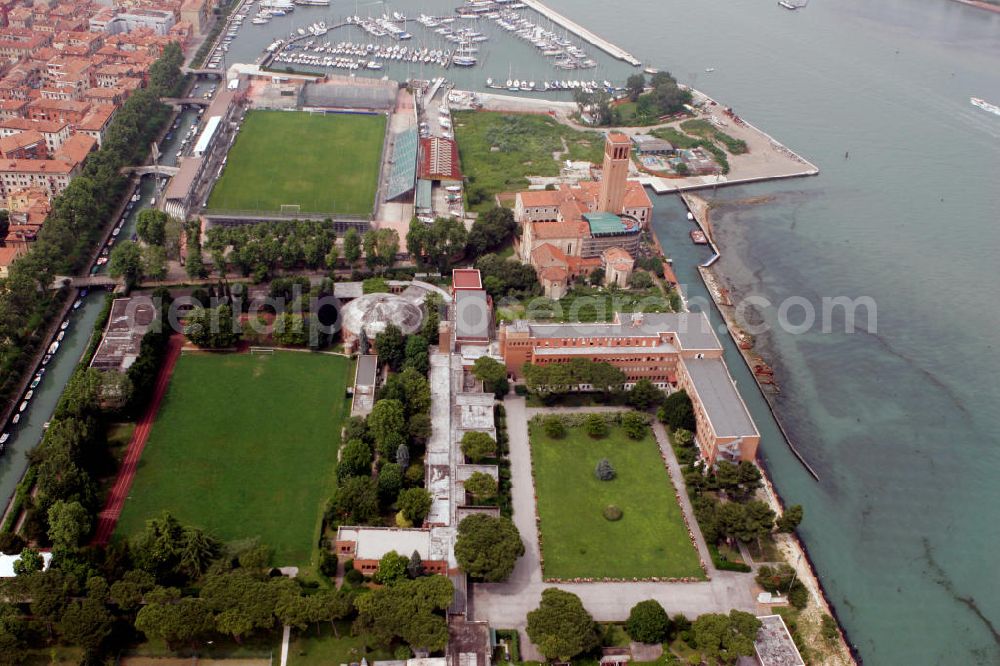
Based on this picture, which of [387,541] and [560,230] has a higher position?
[560,230]

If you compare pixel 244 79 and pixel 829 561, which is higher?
pixel 244 79

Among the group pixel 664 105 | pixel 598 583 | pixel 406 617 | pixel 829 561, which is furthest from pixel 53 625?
pixel 664 105

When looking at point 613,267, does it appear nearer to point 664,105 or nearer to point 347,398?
point 347,398

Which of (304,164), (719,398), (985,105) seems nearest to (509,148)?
(304,164)

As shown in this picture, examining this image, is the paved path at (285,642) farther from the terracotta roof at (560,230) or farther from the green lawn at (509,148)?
the green lawn at (509,148)

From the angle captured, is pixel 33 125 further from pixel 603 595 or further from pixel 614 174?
pixel 603 595

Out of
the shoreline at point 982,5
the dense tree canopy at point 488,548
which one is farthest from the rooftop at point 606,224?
the shoreline at point 982,5
